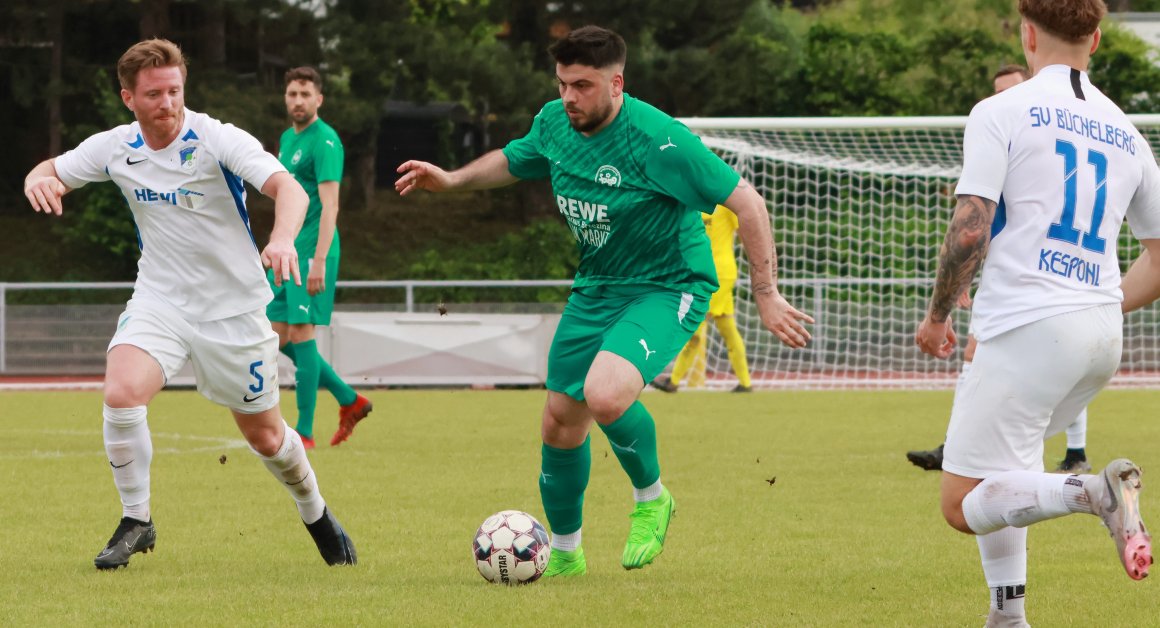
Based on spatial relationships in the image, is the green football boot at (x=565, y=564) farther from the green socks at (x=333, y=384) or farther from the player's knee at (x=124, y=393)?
the green socks at (x=333, y=384)

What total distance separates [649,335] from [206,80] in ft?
70.2

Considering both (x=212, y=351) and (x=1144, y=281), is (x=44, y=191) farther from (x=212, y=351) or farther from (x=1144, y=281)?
(x=1144, y=281)

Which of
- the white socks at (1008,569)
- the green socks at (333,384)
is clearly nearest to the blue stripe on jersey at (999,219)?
the white socks at (1008,569)

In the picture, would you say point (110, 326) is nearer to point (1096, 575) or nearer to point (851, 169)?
point (851, 169)

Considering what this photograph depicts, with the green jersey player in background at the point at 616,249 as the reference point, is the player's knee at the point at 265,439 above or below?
below

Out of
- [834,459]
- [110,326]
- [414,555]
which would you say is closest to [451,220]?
[110,326]

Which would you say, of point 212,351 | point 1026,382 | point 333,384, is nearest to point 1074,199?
point 1026,382

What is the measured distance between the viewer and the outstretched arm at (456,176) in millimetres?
5809

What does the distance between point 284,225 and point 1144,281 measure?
2.89m

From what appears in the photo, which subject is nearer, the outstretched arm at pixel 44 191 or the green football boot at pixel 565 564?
the outstretched arm at pixel 44 191

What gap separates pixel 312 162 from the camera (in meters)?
10.1

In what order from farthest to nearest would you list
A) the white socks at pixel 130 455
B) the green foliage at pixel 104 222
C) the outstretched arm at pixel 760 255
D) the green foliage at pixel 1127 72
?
the green foliage at pixel 1127 72 < the green foliage at pixel 104 222 < the white socks at pixel 130 455 < the outstretched arm at pixel 760 255

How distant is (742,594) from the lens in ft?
17.4

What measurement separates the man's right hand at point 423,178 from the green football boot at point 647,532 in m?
1.47
